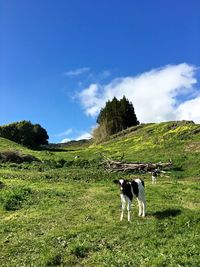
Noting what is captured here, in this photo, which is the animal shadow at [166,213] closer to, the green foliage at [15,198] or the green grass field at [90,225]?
the green grass field at [90,225]

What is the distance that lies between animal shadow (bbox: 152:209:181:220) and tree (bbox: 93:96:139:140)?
343 ft

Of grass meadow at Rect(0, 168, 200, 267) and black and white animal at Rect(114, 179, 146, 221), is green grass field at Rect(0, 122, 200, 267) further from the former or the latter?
black and white animal at Rect(114, 179, 146, 221)

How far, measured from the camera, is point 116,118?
13400 centimetres

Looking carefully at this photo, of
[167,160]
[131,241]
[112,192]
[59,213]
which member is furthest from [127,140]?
[131,241]

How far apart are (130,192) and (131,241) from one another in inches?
211

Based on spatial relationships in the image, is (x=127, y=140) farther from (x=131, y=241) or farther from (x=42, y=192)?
(x=131, y=241)

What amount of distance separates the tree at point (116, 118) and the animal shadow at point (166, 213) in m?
105

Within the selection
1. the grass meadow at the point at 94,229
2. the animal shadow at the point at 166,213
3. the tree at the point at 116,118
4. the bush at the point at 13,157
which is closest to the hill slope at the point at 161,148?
the bush at the point at 13,157

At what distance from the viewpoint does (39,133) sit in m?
148

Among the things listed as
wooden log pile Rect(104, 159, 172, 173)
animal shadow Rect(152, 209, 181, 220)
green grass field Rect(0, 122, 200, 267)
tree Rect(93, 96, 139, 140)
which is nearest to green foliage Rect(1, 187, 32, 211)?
green grass field Rect(0, 122, 200, 267)

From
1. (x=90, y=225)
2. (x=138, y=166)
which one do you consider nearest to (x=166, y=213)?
(x=90, y=225)

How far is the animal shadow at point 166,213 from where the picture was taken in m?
24.6

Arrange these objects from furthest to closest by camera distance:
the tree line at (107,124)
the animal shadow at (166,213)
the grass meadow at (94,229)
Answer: the tree line at (107,124) → the animal shadow at (166,213) → the grass meadow at (94,229)

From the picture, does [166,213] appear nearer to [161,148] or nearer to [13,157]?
[13,157]
